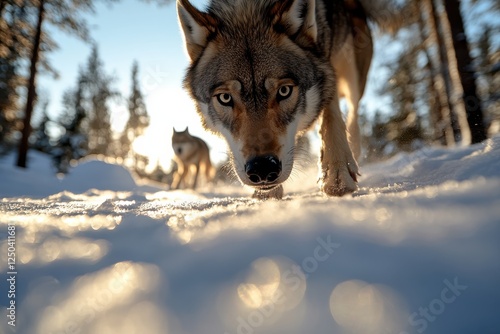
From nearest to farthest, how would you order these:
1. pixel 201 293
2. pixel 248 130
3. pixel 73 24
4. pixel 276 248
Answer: pixel 201 293 < pixel 276 248 < pixel 248 130 < pixel 73 24

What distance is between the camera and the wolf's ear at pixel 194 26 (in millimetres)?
2775

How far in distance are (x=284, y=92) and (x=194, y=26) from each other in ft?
3.44

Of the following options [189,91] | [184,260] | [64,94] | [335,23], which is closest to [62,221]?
[184,260]

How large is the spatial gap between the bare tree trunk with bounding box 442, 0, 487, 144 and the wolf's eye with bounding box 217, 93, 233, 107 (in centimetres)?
534

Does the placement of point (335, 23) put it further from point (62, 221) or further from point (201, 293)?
point (201, 293)

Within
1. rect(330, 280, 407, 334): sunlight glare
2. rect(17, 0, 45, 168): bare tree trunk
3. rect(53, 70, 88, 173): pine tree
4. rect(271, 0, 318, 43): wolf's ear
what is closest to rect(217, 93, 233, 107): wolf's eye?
rect(271, 0, 318, 43): wolf's ear

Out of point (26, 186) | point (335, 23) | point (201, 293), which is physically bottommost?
point (201, 293)

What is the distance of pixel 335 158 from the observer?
2484mm

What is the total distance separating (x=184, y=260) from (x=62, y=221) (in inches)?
31.1

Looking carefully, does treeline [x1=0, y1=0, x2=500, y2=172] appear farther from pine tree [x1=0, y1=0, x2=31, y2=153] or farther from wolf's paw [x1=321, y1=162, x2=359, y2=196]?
wolf's paw [x1=321, y1=162, x2=359, y2=196]

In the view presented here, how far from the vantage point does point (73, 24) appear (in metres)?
13.2

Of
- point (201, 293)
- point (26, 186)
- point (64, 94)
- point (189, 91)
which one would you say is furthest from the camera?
point (64, 94)

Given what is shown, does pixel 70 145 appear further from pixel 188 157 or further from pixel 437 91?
pixel 437 91

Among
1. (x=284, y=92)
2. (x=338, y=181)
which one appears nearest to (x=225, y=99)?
(x=284, y=92)
